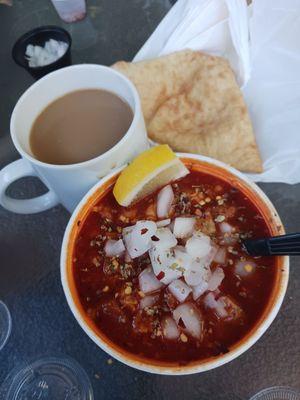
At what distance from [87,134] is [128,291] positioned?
316 millimetres

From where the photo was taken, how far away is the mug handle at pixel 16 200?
801mm

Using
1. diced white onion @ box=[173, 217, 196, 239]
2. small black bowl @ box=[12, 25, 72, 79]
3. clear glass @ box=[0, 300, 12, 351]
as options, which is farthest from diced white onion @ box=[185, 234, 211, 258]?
small black bowl @ box=[12, 25, 72, 79]

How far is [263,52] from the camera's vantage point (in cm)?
103

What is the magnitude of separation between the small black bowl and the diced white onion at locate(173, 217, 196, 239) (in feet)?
2.03

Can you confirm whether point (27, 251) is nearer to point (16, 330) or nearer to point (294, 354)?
point (16, 330)

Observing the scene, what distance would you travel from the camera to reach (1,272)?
95 centimetres

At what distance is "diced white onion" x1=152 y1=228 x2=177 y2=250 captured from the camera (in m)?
0.68

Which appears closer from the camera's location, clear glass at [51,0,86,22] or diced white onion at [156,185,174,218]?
diced white onion at [156,185,174,218]

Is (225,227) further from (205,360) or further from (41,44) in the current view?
(41,44)

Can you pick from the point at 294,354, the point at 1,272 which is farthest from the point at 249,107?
the point at 1,272

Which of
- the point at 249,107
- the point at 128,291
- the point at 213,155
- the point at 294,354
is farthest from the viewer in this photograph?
the point at 249,107

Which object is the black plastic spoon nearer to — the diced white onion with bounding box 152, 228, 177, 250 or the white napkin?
the diced white onion with bounding box 152, 228, 177, 250

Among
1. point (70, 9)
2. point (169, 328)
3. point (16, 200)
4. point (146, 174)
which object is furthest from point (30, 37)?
point (169, 328)

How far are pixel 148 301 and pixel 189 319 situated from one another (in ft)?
0.23
